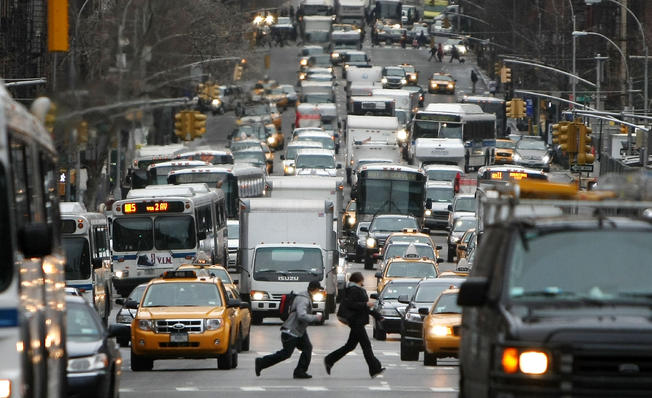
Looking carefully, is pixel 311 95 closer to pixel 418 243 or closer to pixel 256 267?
pixel 418 243

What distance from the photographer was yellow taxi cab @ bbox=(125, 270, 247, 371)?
991 inches

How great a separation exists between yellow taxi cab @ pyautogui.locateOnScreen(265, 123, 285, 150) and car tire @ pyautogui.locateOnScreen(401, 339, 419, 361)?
64.3m

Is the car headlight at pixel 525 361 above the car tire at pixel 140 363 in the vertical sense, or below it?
above

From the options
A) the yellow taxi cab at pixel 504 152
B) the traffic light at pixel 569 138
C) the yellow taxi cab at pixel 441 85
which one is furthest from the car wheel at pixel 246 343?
the yellow taxi cab at pixel 441 85

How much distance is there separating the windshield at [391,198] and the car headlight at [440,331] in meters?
35.5

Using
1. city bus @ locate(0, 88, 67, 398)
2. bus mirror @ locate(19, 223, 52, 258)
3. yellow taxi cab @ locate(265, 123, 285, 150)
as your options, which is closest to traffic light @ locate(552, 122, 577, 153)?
city bus @ locate(0, 88, 67, 398)

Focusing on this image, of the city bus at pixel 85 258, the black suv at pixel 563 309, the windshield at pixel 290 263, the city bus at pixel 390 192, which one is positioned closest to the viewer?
the black suv at pixel 563 309

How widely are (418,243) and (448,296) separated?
19965 mm

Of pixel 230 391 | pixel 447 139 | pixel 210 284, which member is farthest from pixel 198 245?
pixel 447 139

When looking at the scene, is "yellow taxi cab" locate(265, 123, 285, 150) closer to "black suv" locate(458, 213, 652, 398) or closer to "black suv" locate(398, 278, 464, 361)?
"black suv" locate(398, 278, 464, 361)

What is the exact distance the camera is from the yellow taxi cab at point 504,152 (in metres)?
79.6

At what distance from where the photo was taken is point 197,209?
46469 mm

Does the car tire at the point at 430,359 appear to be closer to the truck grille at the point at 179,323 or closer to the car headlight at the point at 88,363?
the truck grille at the point at 179,323

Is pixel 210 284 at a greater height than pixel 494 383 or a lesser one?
lesser
